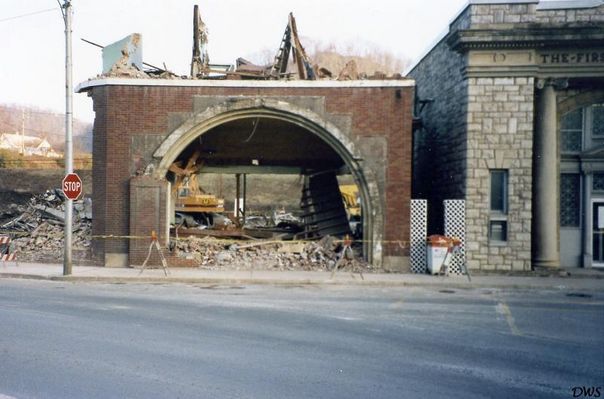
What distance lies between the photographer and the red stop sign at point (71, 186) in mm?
16125

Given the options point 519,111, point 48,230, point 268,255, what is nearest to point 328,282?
point 268,255

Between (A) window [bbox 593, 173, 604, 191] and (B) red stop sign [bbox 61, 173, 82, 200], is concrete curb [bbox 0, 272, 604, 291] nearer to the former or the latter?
(B) red stop sign [bbox 61, 173, 82, 200]

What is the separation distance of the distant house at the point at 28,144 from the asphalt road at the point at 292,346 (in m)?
55.7

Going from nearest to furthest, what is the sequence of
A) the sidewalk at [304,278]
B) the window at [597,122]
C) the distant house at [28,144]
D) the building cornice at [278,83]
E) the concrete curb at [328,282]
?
the concrete curb at [328,282] < the sidewalk at [304,278] < the building cornice at [278,83] < the window at [597,122] < the distant house at [28,144]

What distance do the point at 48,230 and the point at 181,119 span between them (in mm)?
7520

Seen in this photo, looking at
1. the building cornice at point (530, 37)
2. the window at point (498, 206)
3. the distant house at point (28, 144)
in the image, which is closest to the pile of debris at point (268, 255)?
the window at point (498, 206)

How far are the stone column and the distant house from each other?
2137 inches

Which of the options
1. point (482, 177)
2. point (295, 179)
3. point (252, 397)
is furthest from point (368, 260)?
point (295, 179)

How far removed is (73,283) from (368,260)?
8464 mm

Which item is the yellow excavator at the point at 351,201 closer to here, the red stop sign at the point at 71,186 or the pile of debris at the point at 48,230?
the pile of debris at the point at 48,230

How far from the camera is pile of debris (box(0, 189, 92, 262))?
1972cm

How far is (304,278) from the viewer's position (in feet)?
53.6

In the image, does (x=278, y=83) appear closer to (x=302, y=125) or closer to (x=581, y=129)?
(x=302, y=125)

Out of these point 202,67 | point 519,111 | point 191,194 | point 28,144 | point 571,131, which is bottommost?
point 191,194
